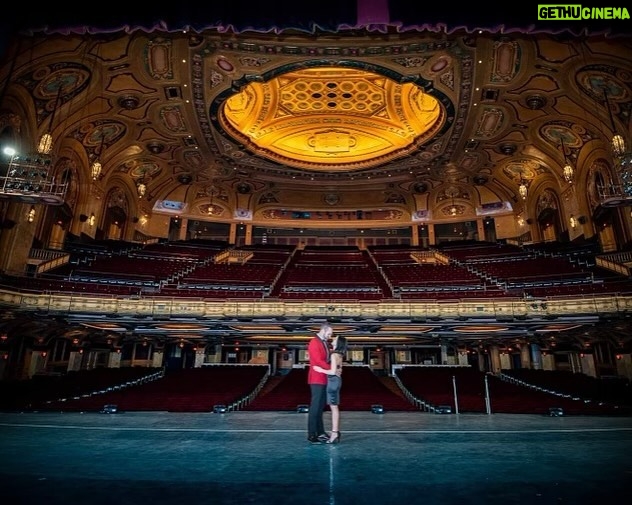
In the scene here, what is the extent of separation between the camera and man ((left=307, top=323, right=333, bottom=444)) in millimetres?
4012

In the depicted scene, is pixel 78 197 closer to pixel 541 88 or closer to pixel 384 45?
pixel 384 45

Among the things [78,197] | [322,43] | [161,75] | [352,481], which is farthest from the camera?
[78,197]

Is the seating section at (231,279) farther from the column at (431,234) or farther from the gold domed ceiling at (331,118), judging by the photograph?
the column at (431,234)

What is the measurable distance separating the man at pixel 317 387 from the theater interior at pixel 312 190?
853 centimetres

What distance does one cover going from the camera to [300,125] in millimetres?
25969

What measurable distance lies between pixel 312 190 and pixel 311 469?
3061 cm

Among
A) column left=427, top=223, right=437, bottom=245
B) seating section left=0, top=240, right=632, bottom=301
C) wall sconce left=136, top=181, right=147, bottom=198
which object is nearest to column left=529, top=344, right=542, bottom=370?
seating section left=0, top=240, right=632, bottom=301

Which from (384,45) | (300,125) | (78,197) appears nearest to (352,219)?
(300,125)

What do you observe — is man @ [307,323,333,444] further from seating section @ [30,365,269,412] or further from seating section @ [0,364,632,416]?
seating section @ [30,365,269,412]

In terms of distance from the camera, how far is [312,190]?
32.5 m

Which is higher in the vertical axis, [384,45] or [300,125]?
[300,125]

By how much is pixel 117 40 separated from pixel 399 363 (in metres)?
22.6

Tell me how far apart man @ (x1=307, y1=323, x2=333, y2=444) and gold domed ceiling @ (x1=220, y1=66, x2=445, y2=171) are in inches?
725

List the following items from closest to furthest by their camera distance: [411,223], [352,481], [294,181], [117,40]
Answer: [352,481]
[117,40]
[294,181]
[411,223]
